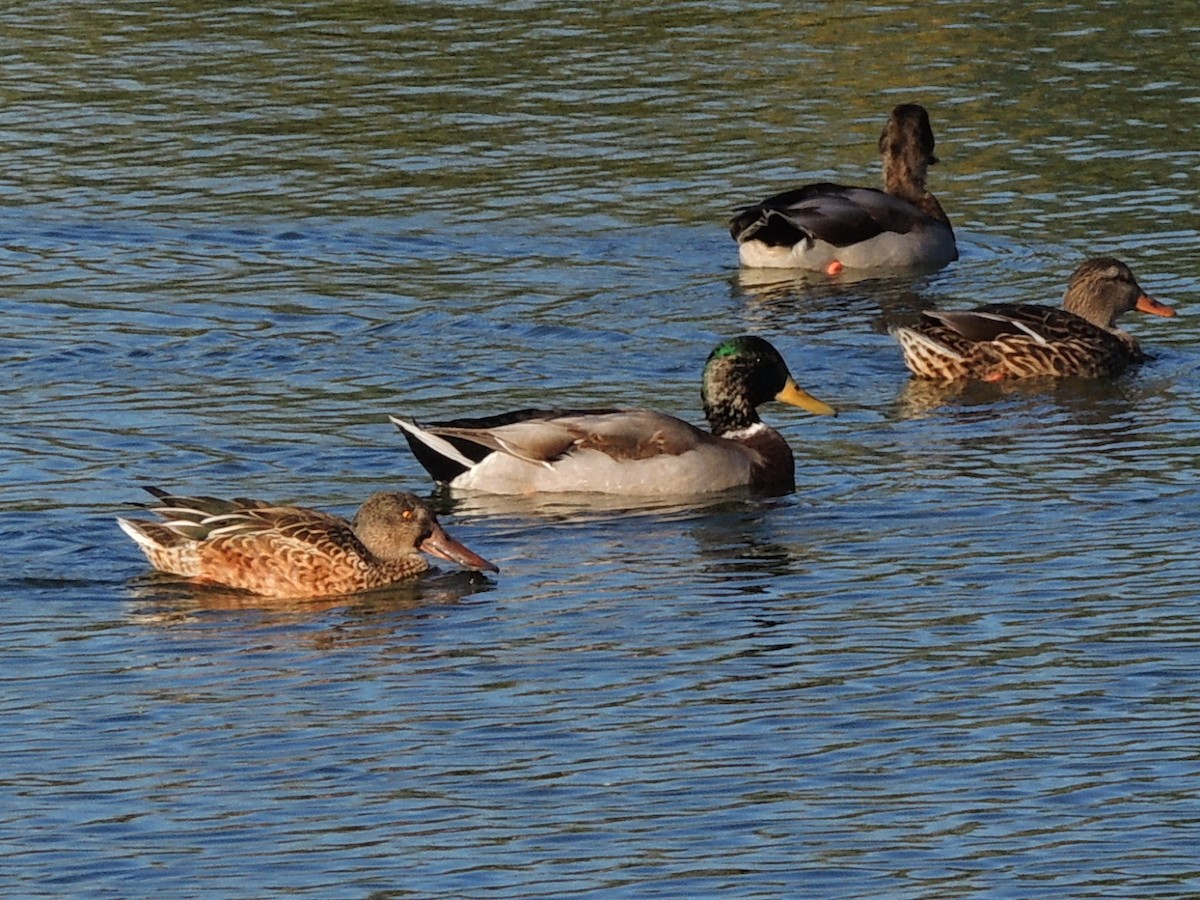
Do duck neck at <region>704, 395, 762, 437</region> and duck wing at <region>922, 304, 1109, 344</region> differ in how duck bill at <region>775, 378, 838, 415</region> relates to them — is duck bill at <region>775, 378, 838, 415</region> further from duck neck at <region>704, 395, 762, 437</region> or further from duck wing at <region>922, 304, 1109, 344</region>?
duck wing at <region>922, 304, 1109, 344</region>

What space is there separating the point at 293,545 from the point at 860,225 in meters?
9.20

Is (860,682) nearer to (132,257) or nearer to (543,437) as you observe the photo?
(543,437)

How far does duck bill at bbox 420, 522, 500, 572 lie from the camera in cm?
1298

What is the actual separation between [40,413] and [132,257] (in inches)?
168

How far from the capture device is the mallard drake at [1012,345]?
1752cm

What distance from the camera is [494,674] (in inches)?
443

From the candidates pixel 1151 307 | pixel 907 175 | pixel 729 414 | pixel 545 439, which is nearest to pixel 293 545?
pixel 545 439

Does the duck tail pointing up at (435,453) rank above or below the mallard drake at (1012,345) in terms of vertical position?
above

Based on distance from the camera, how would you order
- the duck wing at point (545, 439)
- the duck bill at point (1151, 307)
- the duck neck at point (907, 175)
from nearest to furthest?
1. the duck wing at point (545, 439)
2. the duck bill at point (1151, 307)
3. the duck neck at point (907, 175)

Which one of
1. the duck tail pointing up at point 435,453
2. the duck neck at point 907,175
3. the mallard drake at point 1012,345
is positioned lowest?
the mallard drake at point 1012,345

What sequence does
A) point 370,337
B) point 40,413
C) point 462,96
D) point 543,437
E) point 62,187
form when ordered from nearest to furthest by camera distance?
point 543,437
point 40,413
point 370,337
point 62,187
point 462,96

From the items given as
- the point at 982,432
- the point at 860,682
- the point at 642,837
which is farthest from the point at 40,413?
the point at 642,837

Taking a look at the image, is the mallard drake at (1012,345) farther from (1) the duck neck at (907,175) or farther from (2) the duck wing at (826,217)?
(1) the duck neck at (907,175)

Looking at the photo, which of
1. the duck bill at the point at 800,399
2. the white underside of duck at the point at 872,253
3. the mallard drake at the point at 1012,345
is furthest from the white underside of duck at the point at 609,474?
the white underside of duck at the point at 872,253
